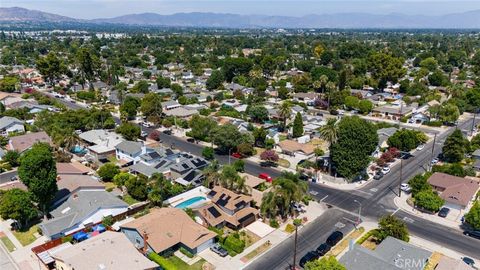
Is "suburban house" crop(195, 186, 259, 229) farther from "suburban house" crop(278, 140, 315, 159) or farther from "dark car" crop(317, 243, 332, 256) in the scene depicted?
"suburban house" crop(278, 140, 315, 159)

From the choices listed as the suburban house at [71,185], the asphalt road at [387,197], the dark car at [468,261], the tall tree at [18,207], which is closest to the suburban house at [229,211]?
the asphalt road at [387,197]

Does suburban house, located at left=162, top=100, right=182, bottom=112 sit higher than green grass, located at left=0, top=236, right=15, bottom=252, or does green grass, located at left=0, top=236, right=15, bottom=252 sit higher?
suburban house, located at left=162, top=100, right=182, bottom=112

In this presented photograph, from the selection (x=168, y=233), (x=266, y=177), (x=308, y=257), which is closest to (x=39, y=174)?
(x=168, y=233)

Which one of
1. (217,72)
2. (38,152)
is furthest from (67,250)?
(217,72)

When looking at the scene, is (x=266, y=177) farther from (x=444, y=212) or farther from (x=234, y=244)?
(x=444, y=212)

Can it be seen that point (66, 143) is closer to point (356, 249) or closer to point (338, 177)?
point (338, 177)

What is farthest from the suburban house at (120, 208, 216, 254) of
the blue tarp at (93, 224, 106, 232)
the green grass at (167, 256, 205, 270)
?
the blue tarp at (93, 224, 106, 232)
